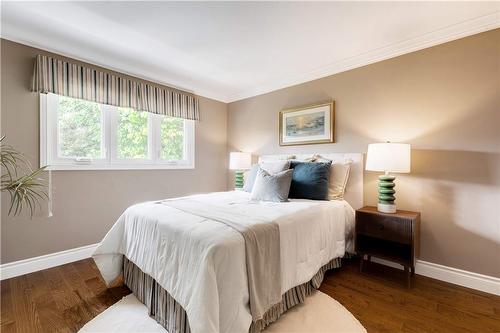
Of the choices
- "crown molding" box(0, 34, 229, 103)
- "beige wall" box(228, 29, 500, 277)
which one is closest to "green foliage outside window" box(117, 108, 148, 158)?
"crown molding" box(0, 34, 229, 103)

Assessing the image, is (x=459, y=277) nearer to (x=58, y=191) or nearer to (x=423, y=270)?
(x=423, y=270)

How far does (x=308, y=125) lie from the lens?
3.13 meters

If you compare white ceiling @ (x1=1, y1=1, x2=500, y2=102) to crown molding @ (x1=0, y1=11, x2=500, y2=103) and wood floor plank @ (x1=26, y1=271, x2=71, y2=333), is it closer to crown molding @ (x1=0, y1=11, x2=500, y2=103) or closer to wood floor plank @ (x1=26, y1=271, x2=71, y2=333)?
crown molding @ (x1=0, y1=11, x2=500, y2=103)

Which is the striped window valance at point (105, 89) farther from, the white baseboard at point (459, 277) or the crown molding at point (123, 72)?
the white baseboard at point (459, 277)

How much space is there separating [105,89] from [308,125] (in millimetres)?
2612

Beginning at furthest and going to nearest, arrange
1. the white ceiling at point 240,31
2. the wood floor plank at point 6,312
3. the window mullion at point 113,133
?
the window mullion at point 113,133 < the white ceiling at point 240,31 < the wood floor plank at point 6,312

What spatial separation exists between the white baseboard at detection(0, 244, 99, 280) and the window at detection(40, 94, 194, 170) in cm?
93

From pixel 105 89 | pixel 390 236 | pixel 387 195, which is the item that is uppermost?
pixel 105 89

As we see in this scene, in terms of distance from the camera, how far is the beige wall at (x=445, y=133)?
197 centimetres

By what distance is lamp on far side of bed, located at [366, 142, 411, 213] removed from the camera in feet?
6.77

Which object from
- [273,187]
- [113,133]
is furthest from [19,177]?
[273,187]

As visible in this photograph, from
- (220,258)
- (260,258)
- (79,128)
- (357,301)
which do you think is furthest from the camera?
(79,128)

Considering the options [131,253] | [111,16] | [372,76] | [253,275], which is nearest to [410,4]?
[372,76]

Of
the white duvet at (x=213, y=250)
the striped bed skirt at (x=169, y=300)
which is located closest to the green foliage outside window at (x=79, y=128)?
the white duvet at (x=213, y=250)
